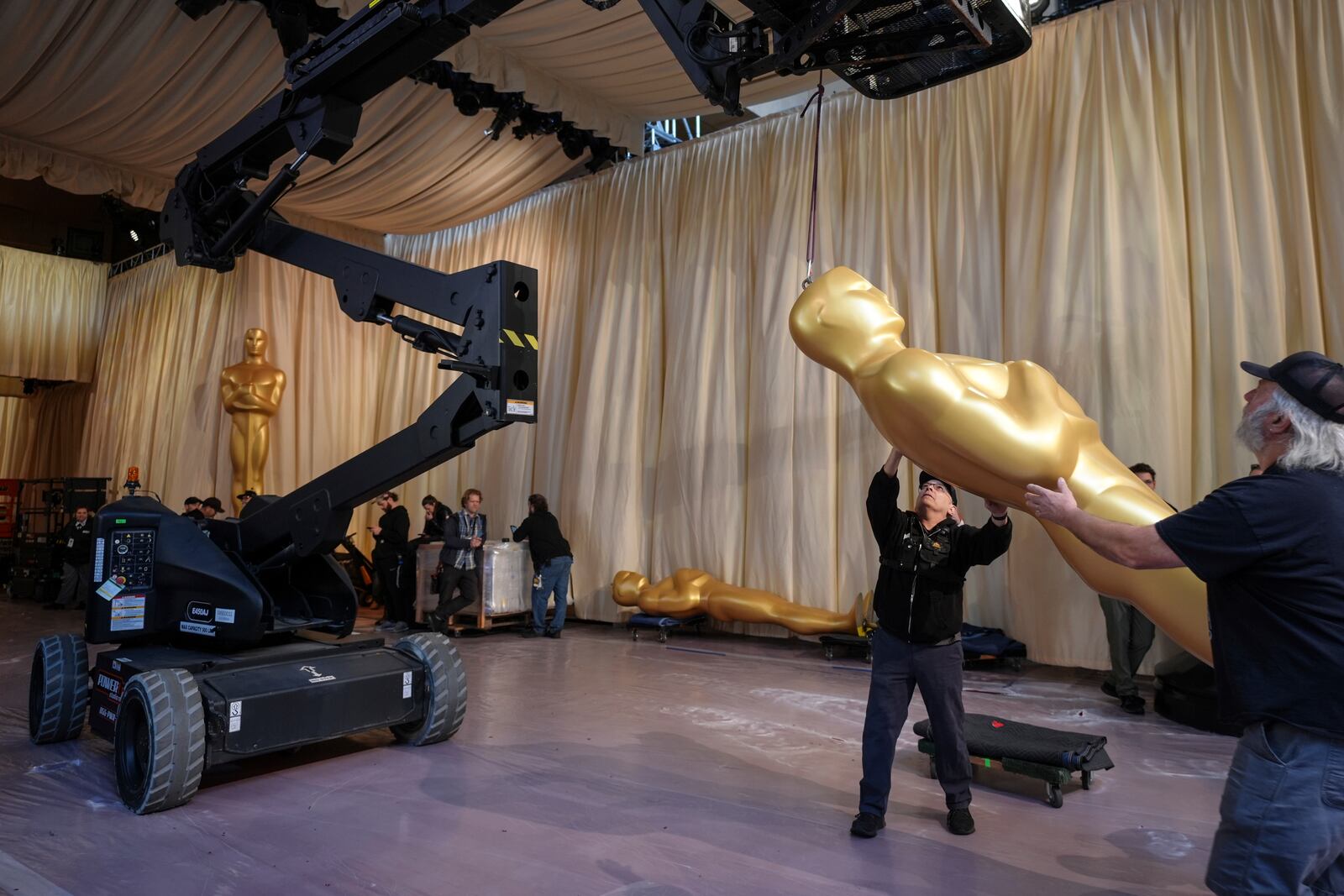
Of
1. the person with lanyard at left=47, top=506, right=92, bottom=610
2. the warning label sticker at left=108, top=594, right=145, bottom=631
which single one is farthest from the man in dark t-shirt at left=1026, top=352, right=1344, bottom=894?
the person with lanyard at left=47, top=506, right=92, bottom=610

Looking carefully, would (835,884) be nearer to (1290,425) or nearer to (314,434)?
(1290,425)

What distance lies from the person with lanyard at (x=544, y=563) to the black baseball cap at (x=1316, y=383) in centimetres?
807

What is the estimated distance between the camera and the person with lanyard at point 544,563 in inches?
372

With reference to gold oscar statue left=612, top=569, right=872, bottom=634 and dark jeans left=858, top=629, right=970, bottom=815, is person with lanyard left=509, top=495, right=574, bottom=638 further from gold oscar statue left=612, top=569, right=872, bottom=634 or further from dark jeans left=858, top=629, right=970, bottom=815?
dark jeans left=858, top=629, right=970, bottom=815

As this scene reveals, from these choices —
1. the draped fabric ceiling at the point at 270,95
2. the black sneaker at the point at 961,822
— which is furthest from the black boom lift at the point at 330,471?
the draped fabric ceiling at the point at 270,95

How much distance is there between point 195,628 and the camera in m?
4.68

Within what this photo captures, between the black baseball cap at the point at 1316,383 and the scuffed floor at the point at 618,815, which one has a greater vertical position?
the black baseball cap at the point at 1316,383

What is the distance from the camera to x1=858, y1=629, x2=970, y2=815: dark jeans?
3.64 metres

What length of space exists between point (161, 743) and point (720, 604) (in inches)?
220

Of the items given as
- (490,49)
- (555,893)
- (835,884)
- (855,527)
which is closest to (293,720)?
(555,893)

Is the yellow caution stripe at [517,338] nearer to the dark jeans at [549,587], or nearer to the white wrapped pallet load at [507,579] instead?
the dark jeans at [549,587]

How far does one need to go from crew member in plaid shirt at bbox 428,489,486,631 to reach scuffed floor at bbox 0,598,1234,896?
3.30 metres

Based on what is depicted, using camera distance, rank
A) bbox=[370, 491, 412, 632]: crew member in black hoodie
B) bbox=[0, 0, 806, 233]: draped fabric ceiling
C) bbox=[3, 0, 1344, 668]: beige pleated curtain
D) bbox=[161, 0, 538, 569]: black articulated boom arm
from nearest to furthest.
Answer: bbox=[161, 0, 538, 569]: black articulated boom arm < bbox=[3, 0, 1344, 668]: beige pleated curtain < bbox=[0, 0, 806, 233]: draped fabric ceiling < bbox=[370, 491, 412, 632]: crew member in black hoodie

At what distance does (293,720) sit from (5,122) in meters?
7.26
